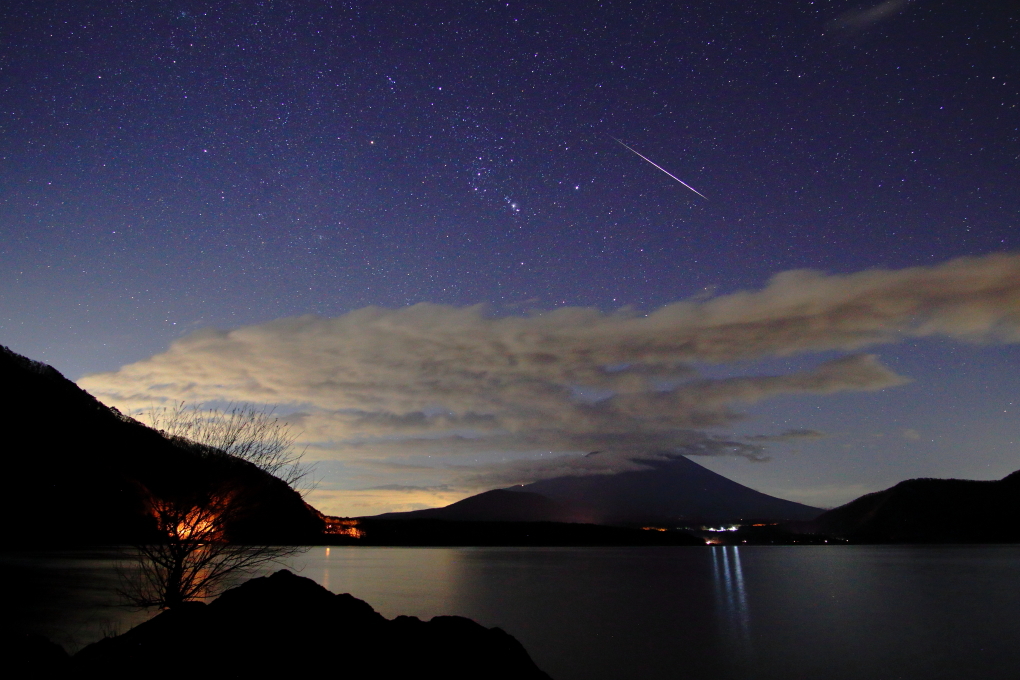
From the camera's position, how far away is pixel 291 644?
8789mm

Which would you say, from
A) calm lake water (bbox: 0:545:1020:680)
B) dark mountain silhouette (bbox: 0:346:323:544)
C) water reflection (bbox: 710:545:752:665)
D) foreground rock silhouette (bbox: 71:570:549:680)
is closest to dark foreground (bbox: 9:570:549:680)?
foreground rock silhouette (bbox: 71:570:549:680)

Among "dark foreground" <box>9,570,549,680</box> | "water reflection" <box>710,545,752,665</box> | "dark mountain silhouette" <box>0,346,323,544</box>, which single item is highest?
"dark mountain silhouette" <box>0,346,323,544</box>

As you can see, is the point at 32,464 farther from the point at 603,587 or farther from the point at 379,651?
the point at 379,651

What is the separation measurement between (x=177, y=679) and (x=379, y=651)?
8.27ft

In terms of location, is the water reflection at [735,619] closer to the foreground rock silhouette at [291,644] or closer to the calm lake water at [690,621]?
the calm lake water at [690,621]

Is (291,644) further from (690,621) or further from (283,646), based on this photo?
(690,621)

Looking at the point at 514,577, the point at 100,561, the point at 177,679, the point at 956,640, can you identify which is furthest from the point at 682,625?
the point at 100,561

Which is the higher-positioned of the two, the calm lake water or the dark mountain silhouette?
the dark mountain silhouette

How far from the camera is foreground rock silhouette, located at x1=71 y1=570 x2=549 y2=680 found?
8.29 meters

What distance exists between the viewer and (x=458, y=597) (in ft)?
137

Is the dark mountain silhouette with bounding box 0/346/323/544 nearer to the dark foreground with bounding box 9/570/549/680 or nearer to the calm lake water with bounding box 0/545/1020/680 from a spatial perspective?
the calm lake water with bounding box 0/545/1020/680

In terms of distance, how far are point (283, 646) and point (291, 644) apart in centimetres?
11

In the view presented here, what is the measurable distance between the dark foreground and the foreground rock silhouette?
13 millimetres

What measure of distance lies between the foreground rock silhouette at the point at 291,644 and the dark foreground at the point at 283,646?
0.01 m
